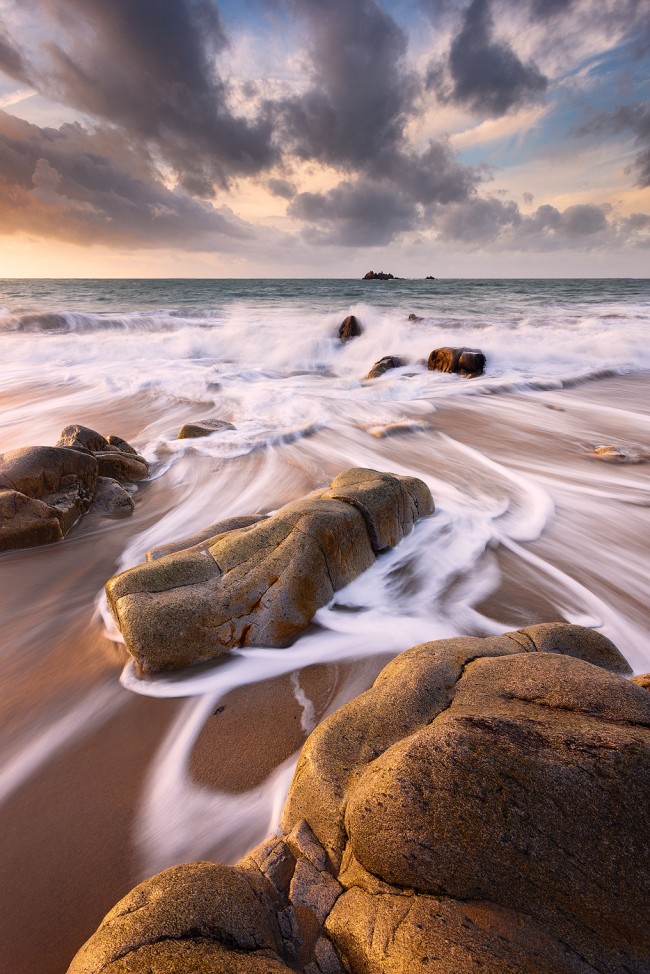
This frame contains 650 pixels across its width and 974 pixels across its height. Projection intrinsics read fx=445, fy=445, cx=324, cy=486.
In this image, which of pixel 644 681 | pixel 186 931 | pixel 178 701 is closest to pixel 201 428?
pixel 178 701

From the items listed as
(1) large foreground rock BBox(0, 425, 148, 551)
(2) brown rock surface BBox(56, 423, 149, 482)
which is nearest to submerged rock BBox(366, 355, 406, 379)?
(2) brown rock surface BBox(56, 423, 149, 482)

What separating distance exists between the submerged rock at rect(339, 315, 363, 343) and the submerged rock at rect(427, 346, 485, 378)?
5.53 m

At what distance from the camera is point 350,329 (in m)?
18.8

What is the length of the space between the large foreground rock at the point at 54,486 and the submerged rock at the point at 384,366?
9.23 metres

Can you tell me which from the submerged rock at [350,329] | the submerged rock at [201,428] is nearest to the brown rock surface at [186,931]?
the submerged rock at [201,428]

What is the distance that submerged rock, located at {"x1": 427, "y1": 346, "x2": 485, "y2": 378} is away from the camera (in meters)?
13.2

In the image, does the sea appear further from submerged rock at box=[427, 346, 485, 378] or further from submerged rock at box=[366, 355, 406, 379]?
submerged rock at box=[427, 346, 485, 378]

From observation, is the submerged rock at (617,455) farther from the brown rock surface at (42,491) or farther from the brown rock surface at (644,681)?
the brown rock surface at (42,491)

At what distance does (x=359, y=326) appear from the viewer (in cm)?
1908

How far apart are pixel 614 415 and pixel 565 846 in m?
10.2

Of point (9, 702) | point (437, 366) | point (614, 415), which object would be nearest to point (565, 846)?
point (9, 702)

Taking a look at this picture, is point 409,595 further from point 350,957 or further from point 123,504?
point 123,504

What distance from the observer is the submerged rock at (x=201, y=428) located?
805 centimetres

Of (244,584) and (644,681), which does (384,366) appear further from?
(644,681)
